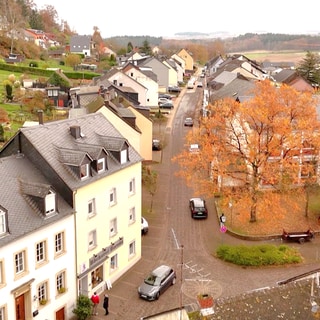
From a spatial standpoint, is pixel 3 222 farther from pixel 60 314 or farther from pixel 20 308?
pixel 60 314

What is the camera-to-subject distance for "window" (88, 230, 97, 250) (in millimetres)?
32719

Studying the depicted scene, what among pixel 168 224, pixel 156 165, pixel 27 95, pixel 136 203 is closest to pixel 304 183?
pixel 168 224

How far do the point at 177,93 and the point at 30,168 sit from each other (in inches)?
3537

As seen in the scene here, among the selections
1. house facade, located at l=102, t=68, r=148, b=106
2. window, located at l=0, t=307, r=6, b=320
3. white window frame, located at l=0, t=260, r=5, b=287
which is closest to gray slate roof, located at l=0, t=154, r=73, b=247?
white window frame, located at l=0, t=260, r=5, b=287

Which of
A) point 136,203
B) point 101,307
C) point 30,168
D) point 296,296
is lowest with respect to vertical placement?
point 101,307

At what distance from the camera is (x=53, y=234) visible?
29.0m

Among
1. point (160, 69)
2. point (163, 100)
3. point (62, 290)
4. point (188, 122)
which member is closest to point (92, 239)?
point (62, 290)

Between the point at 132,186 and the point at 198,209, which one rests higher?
the point at 132,186

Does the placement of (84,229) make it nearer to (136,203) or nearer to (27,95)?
(136,203)

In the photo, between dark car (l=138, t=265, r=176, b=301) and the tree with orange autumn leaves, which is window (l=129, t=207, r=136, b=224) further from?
the tree with orange autumn leaves

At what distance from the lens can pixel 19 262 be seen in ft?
88.4

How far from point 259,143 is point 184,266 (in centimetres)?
1248

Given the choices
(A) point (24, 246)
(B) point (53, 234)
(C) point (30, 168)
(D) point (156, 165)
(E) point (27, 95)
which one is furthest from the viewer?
(E) point (27, 95)

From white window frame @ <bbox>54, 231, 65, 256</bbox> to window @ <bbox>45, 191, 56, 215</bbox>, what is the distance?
152 cm
